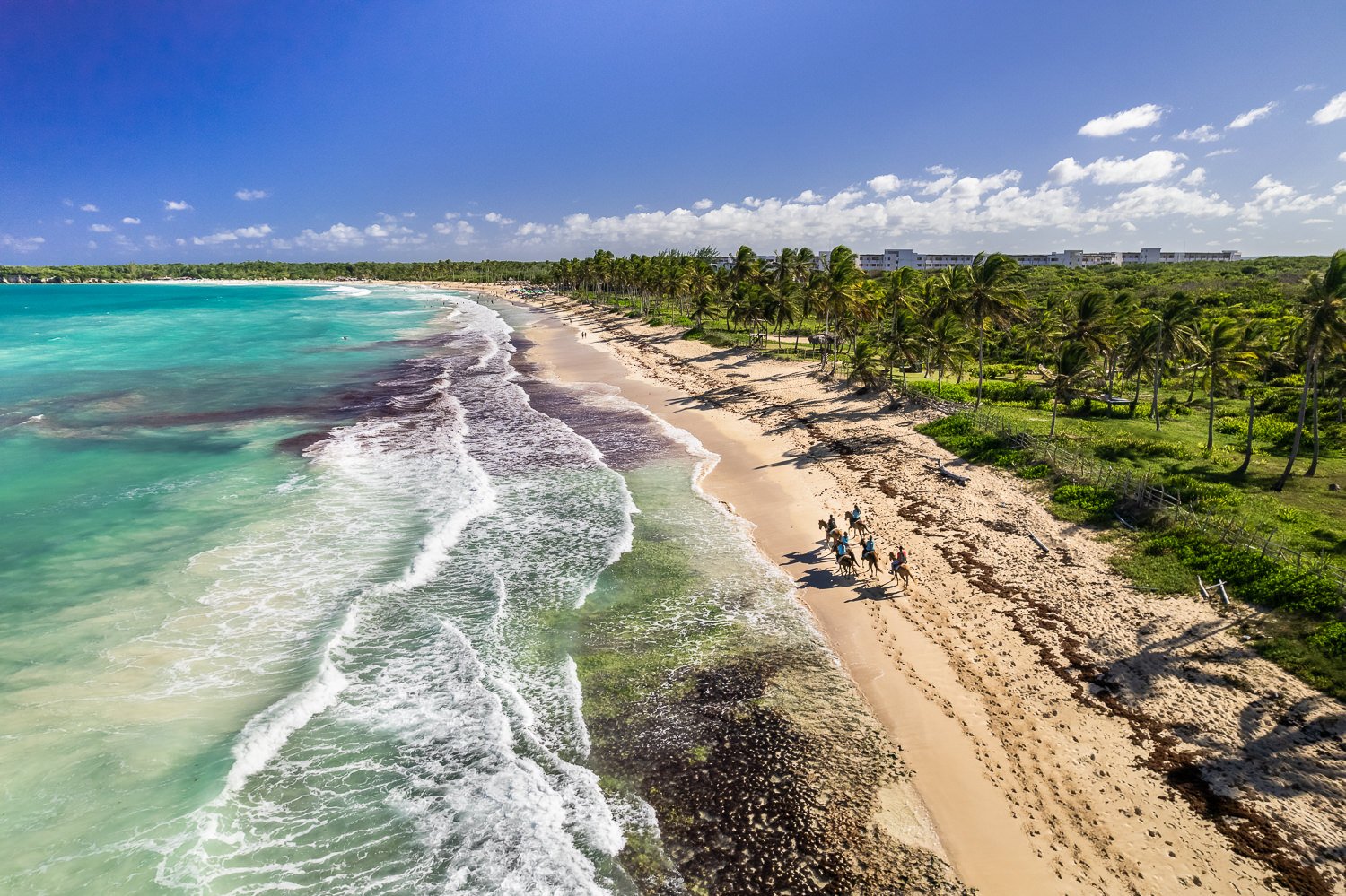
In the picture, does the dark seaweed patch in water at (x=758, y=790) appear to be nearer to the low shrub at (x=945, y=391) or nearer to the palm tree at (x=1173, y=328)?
the low shrub at (x=945, y=391)

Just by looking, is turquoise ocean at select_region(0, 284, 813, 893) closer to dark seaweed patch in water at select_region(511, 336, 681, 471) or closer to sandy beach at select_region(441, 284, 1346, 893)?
dark seaweed patch in water at select_region(511, 336, 681, 471)

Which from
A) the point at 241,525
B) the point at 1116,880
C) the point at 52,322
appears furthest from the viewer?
the point at 52,322

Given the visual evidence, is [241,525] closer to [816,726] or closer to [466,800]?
[466,800]

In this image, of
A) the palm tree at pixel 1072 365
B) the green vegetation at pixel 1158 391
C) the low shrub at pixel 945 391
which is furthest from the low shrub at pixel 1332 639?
the low shrub at pixel 945 391

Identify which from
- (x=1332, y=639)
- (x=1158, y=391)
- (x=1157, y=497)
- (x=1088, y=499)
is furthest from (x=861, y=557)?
(x=1158, y=391)

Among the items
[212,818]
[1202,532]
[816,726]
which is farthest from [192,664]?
[1202,532]

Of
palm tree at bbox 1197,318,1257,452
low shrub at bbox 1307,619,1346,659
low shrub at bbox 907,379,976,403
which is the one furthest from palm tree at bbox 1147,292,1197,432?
low shrub at bbox 1307,619,1346,659
